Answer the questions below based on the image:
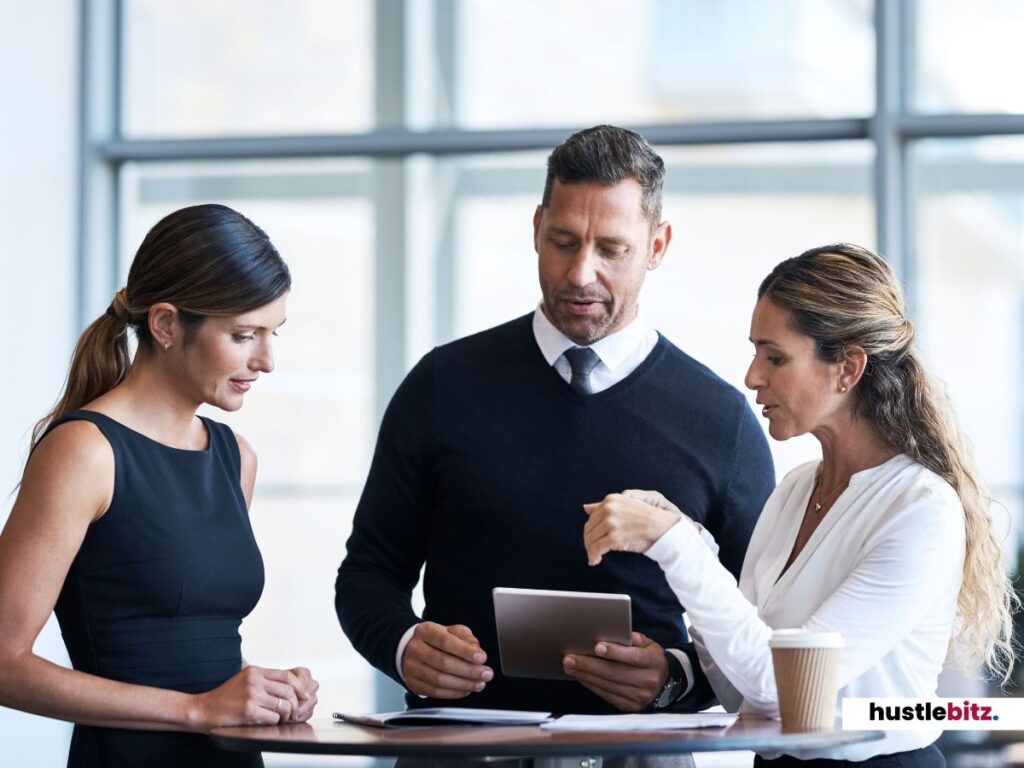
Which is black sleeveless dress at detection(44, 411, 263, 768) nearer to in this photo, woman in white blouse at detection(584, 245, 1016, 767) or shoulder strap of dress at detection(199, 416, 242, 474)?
shoulder strap of dress at detection(199, 416, 242, 474)

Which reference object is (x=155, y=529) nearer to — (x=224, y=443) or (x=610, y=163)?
(x=224, y=443)

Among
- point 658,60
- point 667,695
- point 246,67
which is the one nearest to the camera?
point 667,695

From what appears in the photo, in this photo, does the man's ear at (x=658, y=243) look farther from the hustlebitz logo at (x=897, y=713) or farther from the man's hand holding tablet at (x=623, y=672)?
the hustlebitz logo at (x=897, y=713)

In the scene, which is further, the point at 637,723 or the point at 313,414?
the point at 313,414

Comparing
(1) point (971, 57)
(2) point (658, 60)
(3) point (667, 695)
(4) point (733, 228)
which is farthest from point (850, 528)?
(2) point (658, 60)

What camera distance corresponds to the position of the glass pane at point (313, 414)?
443cm

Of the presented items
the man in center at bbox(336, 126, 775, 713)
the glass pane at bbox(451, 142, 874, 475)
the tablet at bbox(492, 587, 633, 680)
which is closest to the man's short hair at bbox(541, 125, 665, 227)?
the man in center at bbox(336, 126, 775, 713)

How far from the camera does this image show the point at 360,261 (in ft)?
14.6

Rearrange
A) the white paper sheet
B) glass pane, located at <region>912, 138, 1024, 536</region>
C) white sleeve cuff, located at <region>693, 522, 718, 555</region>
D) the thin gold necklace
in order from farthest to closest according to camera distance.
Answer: glass pane, located at <region>912, 138, 1024, 536</region> < white sleeve cuff, located at <region>693, 522, 718, 555</region> < the thin gold necklace < the white paper sheet

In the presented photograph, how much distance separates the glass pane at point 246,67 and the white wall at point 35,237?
0.26m

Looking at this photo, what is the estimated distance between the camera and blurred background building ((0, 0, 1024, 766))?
13.5 feet

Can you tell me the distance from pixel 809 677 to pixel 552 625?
417 millimetres

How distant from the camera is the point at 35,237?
173 inches

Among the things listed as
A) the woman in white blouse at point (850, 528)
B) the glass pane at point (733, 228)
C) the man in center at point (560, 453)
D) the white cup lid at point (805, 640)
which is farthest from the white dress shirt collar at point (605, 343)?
the glass pane at point (733, 228)
